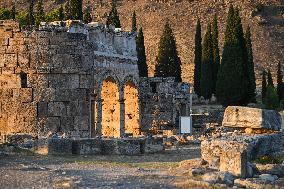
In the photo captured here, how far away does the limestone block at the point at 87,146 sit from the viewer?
57.7 ft

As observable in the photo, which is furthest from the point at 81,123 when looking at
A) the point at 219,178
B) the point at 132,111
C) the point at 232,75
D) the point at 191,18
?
the point at 191,18

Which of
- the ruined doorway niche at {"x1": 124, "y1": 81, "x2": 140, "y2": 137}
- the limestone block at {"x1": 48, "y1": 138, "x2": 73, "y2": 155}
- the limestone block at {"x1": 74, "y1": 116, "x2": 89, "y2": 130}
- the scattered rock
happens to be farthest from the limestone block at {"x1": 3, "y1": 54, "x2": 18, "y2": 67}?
the scattered rock

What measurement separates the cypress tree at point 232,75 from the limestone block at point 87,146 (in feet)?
72.1

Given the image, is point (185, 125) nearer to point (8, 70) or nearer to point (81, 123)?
point (81, 123)

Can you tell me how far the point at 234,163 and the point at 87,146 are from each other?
613 centimetres

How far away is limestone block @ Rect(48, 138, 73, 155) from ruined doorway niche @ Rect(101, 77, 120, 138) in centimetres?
703

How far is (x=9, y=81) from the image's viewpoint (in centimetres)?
2150

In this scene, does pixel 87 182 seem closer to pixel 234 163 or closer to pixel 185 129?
pixel 234 163

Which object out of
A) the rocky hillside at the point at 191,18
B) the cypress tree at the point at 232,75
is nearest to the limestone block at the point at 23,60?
→ the cypress tree at the point at 232,75

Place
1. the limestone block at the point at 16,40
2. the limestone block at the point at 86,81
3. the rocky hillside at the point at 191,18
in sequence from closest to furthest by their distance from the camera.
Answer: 1. the limestone block at the point at 16,40
2. the limestone block at the point at 86,81
3. the rocky hillside at the point at 191,18

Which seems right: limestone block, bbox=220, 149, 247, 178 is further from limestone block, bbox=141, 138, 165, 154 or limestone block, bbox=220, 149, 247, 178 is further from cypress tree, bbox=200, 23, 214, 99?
cypress tree, bbox=200, 23, 214, 99

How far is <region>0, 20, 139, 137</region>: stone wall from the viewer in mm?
21375

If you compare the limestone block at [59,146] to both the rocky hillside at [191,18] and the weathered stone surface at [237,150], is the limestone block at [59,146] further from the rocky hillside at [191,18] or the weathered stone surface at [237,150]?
the rocky hillside at [191,18]

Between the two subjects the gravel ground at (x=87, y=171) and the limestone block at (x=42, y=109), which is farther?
the limestone block at (x=42, y=109)
